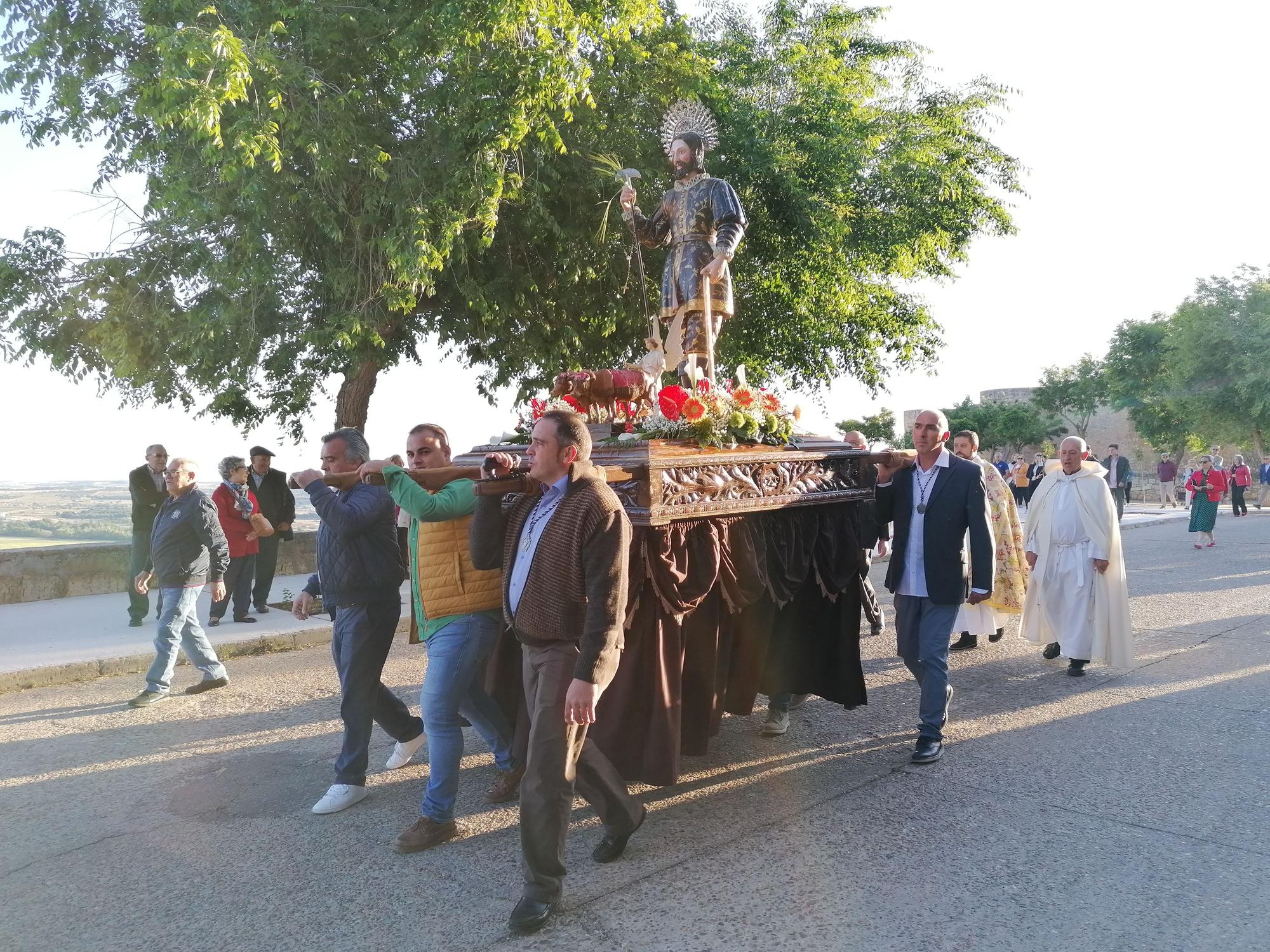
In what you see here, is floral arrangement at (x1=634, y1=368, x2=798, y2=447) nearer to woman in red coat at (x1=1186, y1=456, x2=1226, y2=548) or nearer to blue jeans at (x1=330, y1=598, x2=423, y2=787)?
blue jeans at (x1=330, y1=598, x2=423, y2=787)

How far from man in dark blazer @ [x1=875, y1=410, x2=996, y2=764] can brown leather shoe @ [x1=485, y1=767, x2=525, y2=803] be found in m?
2.07

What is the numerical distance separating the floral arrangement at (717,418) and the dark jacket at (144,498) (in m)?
6.72

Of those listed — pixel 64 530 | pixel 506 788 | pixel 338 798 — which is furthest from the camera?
pixel 64 530

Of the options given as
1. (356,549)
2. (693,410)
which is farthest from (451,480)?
(693,410)

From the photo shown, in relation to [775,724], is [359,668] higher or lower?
higher

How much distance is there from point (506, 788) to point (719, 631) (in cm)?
135

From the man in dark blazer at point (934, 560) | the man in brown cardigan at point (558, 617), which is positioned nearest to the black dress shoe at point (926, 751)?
the man in dark blazer at point (934, 560)

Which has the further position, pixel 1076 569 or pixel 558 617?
pixel 1076 569

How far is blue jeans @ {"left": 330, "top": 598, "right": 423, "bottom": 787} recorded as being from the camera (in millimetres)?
4500

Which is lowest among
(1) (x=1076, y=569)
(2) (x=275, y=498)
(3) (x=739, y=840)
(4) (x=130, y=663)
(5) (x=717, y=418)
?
(3) (x=739, y=840)

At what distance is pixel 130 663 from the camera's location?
796 cm

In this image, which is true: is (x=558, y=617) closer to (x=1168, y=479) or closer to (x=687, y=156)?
(x=687, y=156)

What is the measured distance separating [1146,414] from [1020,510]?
112ft

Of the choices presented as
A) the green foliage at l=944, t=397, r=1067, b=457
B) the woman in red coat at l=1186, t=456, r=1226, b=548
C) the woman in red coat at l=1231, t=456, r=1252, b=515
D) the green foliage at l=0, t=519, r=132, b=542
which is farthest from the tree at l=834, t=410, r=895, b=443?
the green foliage at l=0, t=519, r=132, b=542
